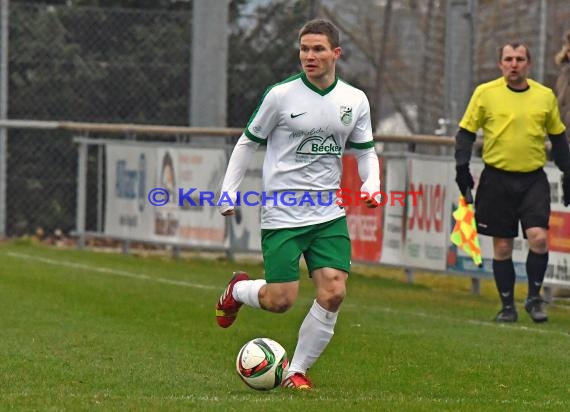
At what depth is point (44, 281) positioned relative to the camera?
1420cm

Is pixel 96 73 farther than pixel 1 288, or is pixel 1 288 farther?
pixel 96 73

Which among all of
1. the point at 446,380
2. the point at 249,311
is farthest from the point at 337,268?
the point at 249,311

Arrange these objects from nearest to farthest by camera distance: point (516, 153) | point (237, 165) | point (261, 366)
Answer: point (261, 366), point (237, 165), point (516, 153)

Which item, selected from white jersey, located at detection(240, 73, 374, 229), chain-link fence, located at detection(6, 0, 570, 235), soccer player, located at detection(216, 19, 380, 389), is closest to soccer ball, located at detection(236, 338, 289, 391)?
soccer player, located at detection(216, 19, 380, 389)

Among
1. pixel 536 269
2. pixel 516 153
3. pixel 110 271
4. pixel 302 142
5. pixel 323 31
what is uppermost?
pixel 323 31

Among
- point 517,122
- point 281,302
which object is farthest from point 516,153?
point 281,302

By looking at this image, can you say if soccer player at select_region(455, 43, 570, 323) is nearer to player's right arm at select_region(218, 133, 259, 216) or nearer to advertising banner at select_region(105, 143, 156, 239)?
player's right arm at select_region(218, 133, 259, 216)

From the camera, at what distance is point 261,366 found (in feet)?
26.3

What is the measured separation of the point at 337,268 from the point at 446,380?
1.04 m

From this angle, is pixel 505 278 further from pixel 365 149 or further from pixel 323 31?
pixel 323 31

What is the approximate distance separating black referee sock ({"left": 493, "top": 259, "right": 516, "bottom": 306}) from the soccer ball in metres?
4.47

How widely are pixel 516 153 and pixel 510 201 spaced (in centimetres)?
38

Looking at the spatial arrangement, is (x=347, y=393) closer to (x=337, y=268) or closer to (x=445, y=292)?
(x=337, y=268)

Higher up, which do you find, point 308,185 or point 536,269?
point 308,185
